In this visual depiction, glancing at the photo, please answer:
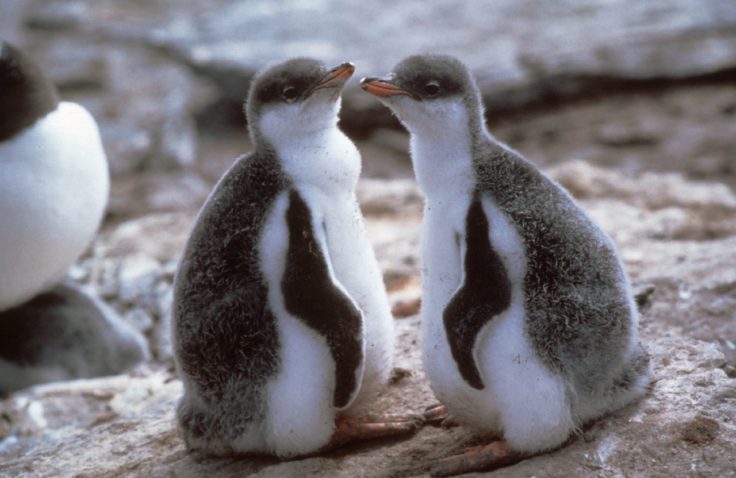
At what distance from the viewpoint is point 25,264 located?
460 centimetres

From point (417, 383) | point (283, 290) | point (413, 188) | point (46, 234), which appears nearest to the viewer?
point (283, 290)

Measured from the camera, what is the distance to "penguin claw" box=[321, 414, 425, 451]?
298cm

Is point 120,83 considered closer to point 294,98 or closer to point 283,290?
point 294,98

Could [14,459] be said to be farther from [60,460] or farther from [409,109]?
[409,109]

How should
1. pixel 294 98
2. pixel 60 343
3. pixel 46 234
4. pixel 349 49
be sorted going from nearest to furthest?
pixel 294 98, pixel 46 234, pixel 60 343, pixel 349 49

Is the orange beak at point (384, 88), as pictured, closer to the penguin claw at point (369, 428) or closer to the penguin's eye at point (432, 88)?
the penguin's eye at point (432, 88)

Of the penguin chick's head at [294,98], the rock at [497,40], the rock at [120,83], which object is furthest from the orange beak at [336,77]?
the rock at [497,40]

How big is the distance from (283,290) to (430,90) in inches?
27.4

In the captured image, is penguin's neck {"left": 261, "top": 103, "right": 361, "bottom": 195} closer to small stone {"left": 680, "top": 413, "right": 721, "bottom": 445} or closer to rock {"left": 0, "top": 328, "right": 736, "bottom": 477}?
rock {"left": 0, "top": 328, "right": 736, "bottom": 477}

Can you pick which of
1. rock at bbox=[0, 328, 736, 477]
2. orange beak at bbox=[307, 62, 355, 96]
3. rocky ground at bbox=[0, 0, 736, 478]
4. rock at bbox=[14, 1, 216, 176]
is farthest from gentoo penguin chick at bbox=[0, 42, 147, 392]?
rock at bbox=[14, 1, 216, 176]

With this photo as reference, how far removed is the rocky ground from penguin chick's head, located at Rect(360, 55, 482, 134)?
3.13 feet

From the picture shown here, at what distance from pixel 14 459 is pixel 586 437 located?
1.99 meters

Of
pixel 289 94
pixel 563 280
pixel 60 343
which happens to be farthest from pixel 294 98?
pixel 60 343

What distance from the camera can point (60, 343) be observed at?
16.0 feet
